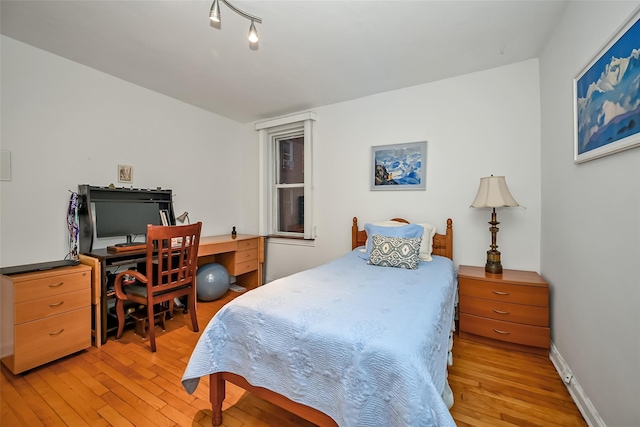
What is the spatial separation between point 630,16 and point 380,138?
2.10 meters

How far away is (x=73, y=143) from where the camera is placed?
8.16 ft

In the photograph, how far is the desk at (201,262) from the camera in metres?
2.26

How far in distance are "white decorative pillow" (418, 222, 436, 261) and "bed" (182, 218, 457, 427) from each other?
81 centimetres

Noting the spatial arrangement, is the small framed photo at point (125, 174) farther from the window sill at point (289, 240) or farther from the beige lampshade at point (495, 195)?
the beige lampshade at point (495, 195)

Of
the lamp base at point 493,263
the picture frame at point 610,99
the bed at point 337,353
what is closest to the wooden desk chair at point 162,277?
the bed at point 337,353

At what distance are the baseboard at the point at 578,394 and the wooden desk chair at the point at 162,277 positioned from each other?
9.43 ft

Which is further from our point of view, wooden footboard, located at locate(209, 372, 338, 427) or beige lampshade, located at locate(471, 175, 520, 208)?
beige lampshade, located at locate(471, 175, 520, 208)

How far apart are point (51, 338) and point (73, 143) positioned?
1.71 metres

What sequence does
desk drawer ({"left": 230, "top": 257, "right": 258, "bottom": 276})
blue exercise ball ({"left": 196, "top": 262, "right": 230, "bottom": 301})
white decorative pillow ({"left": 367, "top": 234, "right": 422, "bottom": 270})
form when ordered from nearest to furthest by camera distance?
white decorative pillow ({"left": 367, "top": 234, "right": 422, "bottom": 270}), blue exercise ball ({"left": 196, "top": 262, "right": 230, "bottom": 301}), desk drawer ({"left": 230, "top": 257, "right": 258, "bottom": 276})

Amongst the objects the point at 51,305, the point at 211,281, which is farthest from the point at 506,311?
the point at 51,305

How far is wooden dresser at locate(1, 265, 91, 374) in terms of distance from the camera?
6.05ft

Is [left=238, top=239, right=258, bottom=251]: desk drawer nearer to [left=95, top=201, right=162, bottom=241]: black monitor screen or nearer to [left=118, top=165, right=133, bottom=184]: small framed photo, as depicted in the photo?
[left=95, top=201, right=162, bottom=241]: black monitor screen

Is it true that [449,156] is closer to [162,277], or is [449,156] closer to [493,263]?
[493,263]

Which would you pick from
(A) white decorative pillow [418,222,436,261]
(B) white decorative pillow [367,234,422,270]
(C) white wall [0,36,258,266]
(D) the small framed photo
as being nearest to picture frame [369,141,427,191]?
(A) white decorative pillow [418,222,436,261]
